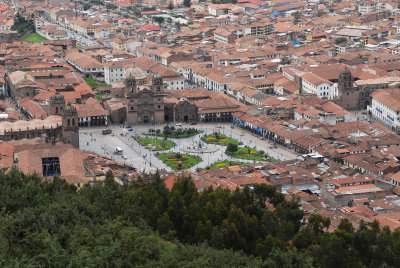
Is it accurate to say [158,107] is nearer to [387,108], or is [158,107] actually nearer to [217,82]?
[217,82]

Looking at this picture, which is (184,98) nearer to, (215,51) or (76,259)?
(215,51)

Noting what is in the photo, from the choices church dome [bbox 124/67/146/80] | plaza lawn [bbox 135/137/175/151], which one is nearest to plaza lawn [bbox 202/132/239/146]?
plaza lawn [bbox 135/137/175/151]

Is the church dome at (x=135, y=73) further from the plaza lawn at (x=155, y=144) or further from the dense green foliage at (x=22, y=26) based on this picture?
the dense green foliage at (x=22, y=26)

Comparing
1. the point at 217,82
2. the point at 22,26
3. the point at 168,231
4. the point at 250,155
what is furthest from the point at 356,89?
the point at 22,26

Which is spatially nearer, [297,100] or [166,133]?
[166,133]

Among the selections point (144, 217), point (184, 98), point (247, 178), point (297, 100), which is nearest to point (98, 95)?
point (184, 98)

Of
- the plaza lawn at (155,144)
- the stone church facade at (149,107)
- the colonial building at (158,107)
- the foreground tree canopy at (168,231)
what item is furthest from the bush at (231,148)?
the foreground tree canopy at (168,231)

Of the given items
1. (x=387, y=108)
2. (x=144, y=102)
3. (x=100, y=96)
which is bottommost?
(x=100, y=96)
